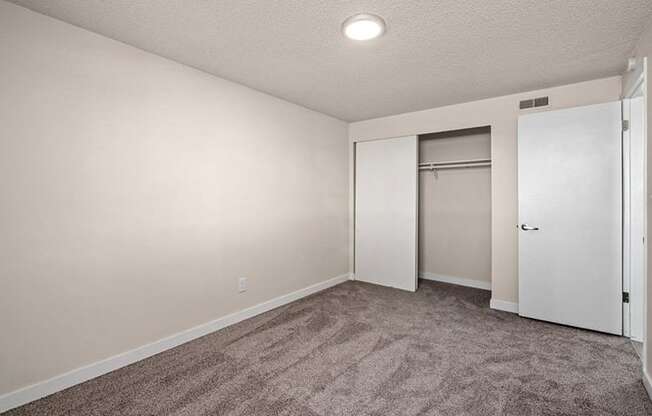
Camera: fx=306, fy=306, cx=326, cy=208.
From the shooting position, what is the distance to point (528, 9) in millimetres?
1877

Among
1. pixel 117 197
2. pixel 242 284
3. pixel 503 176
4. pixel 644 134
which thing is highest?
pixel 644 134

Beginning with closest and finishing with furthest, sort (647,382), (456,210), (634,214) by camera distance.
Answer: (647,382)
(634,214)
(456,210)

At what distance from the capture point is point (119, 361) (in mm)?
2295

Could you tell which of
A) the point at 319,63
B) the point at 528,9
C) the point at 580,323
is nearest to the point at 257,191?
the point at 319,63

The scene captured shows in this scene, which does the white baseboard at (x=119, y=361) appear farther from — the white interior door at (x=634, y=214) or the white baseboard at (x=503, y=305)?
the white interior door at (x=634, y=214)

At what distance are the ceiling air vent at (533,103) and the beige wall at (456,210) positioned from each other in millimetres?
879

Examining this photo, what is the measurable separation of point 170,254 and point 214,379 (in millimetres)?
1081

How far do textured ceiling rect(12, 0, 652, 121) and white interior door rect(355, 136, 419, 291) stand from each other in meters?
1.25

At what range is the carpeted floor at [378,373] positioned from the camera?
6.13 ft

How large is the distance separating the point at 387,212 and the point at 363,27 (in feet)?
9.17

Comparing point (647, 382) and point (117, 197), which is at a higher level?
point (117, 197)

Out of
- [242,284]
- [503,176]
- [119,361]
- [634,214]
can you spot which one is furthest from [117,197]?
[634,214]

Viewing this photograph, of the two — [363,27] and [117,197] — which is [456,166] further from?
[117,197]

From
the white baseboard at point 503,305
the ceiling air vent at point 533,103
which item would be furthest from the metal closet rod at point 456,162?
the white baseboard at point 503,305
